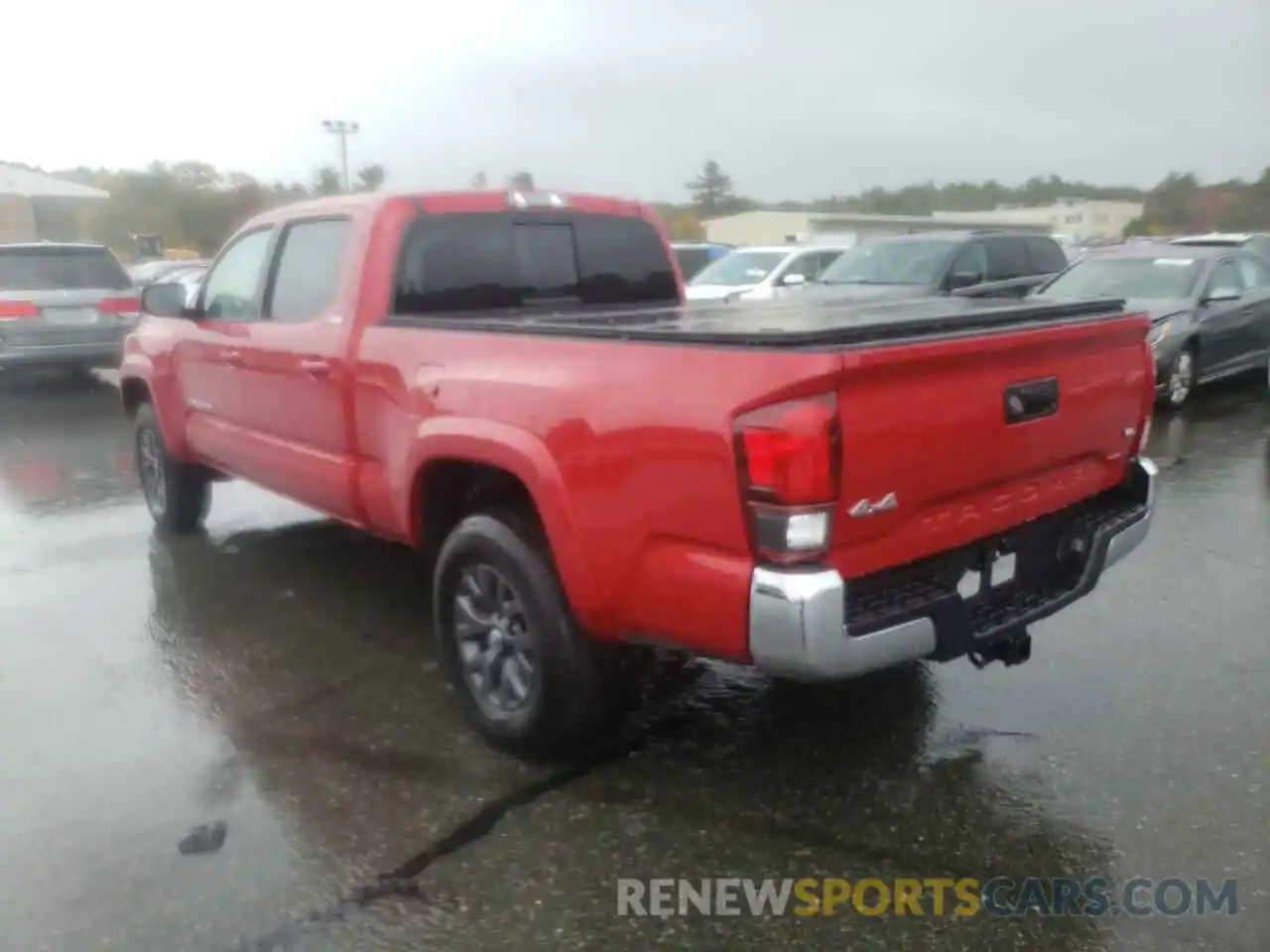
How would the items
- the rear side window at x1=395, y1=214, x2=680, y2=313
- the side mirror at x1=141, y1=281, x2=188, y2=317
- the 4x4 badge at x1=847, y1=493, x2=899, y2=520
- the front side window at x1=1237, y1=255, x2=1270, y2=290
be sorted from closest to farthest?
the 4x4 badge at x1=847, y1=493, x2=899, y2=520 → the rear side window at x1=395, y1=214, x2=680, y2=313 → the side mirror at x1=141, y1=281, x2=188, y2=317 → the front side window at x1=1237, y1=255, x2=1270, y2=290

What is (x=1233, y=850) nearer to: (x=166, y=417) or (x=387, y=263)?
(x=387, y=263)

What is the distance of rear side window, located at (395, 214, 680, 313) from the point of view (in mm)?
4520

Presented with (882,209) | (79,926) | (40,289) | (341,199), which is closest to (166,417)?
(341,199)

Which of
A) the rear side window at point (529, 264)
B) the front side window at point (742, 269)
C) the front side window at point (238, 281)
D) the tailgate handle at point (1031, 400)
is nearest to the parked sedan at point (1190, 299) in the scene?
the front side window at point (742, 269)

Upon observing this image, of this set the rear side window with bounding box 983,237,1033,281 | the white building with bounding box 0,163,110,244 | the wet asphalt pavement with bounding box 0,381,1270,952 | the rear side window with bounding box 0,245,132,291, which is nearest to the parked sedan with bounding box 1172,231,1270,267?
the rear side window with bounding box 983,237,1033,281

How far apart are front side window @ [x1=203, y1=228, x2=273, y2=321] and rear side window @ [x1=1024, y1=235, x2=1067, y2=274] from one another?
11461 mm

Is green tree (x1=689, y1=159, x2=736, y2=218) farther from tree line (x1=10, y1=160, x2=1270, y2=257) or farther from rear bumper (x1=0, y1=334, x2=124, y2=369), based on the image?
rear bumper (x1=0, y1=334, x2=124, y2=369)

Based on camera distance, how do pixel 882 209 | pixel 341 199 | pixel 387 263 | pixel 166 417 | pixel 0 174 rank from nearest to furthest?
pixel 387 263 → pixel 341 199 → pixel 166 417 → pixel 0 174 → pixel 882 209

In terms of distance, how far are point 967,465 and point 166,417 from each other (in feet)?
15.9

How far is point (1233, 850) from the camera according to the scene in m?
3.11

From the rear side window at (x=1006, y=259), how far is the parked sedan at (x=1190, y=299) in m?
1.86

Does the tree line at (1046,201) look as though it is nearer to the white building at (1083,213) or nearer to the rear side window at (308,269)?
the white building at (1083,213)

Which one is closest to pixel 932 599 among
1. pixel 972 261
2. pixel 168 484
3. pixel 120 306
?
pixel 168 484

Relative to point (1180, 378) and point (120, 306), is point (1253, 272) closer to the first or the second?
point (1180, 378)
